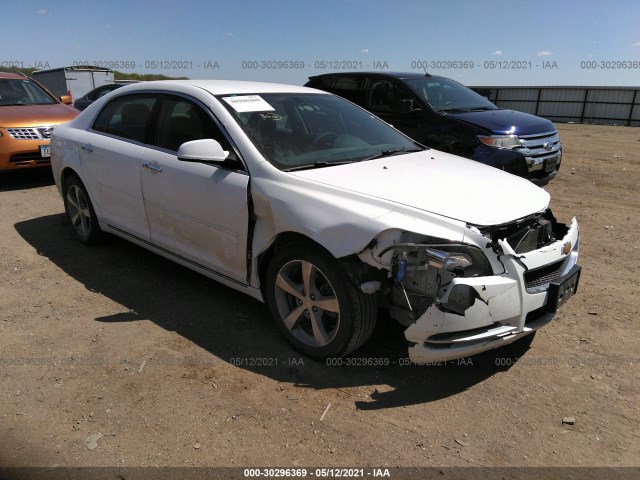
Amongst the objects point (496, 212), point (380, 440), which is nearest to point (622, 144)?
point (496, 212)

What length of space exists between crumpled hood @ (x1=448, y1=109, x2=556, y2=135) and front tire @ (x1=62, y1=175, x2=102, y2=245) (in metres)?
4.68

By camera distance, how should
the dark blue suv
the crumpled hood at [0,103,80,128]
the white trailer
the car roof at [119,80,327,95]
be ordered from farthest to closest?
the white trailer
the crumpled hood at [0,103,80,128]
the dark blue suv
the car roof at [119,80,327,95]

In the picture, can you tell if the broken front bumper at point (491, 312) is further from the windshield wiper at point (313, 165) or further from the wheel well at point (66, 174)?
the wheel well at point (66, 174)

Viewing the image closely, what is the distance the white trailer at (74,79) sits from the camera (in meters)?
20.2

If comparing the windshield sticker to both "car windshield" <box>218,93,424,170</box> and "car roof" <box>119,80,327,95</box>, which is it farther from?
"car roof" <box>119,80,327,95</box>

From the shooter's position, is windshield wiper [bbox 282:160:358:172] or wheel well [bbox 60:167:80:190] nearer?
windshield wiper [bbox 282:160:358:172]

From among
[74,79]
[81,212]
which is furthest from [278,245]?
[74,79]

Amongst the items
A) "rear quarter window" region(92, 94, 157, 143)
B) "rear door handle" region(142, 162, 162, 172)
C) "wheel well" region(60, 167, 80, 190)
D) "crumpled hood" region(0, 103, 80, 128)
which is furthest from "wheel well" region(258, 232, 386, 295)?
"crumpled hood" region(0, 103, 80, 128)

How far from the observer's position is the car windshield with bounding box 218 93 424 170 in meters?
3.48

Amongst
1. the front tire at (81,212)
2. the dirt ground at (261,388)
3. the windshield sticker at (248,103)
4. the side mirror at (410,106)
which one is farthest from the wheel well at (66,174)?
the side mirror at (410,106)

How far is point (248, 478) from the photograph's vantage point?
2.35m

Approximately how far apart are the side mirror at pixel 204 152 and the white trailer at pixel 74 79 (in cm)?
1930

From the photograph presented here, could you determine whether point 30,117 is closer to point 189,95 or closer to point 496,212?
point 189,95

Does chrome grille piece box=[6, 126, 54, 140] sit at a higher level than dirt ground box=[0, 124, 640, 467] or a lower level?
higher
